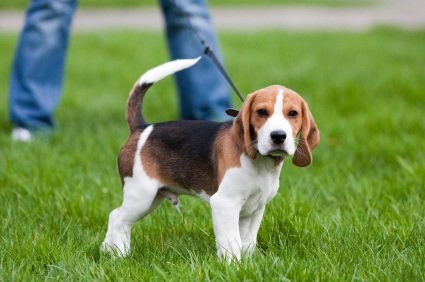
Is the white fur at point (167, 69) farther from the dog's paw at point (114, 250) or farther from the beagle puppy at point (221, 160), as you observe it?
the dog's paw at point (114, 250)

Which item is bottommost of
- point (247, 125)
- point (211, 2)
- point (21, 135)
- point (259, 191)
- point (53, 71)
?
point (211, 2)

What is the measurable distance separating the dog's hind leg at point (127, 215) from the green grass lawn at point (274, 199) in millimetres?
77

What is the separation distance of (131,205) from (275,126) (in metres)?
0.80

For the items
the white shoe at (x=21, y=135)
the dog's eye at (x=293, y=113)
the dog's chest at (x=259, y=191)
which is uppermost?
the dog's eye at (x=293, y=113)

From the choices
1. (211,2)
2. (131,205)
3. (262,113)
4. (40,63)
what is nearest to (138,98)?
(131,205)

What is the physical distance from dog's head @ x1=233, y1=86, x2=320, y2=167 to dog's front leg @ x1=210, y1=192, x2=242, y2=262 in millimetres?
224

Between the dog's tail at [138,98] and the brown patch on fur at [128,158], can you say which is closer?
the brown patch on fur at [128,158]

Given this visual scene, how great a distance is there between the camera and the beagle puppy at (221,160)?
3.03m

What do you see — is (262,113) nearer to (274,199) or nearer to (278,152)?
(278,152)

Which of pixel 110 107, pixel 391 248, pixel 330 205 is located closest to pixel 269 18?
pixel 110 107

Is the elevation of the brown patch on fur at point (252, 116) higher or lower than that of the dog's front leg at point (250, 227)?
higher

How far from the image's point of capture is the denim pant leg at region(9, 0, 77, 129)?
5.92 meters

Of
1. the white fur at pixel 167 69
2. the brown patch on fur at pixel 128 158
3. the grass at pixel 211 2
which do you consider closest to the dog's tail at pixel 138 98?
the white fur at pixel 167 69

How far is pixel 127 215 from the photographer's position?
11.2ft
